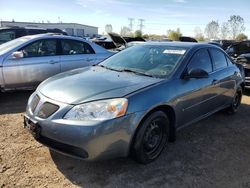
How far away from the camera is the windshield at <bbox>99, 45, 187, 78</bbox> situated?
13.6 feet

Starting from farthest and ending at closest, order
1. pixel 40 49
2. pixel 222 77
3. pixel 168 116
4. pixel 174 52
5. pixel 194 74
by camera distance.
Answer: pixel 40 49, pixel 222 77, pixel 174 52, pixel 194 74, pixel 168 116

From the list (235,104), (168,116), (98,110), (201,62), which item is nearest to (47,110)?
(98,110)

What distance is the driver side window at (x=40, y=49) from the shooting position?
633cm

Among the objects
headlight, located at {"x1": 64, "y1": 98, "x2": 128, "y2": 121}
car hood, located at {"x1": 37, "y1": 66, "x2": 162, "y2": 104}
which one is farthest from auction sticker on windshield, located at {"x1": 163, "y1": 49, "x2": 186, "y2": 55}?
headlight, located at {"x1": 64, "y1": 98, "x2": 128, "y2": 121}

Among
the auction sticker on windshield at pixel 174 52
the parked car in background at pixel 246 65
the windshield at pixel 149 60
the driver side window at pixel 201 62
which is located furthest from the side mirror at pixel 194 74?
the parked car in background at pixel 246 65

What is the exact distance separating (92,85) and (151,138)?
3.38 feet

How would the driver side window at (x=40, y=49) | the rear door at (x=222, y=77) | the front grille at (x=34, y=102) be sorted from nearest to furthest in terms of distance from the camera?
the front grille at (x=34, y=102) → the rear door at (x=222, y=77) → the driver side window at (x=40, y=49)

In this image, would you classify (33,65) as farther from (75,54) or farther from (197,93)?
(197,93)

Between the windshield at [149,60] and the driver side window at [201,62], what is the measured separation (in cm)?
20

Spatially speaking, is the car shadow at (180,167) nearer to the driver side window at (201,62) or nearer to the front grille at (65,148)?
the front grille at (65,148)

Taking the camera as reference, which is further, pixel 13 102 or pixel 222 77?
pixel 13 102

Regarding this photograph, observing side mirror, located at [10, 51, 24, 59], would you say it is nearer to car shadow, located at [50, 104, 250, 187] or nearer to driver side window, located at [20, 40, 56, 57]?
driver side window, located at [20, 40, 56, 57]

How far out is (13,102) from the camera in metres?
6.22

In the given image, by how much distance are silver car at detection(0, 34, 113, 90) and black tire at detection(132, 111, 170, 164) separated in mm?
3725
